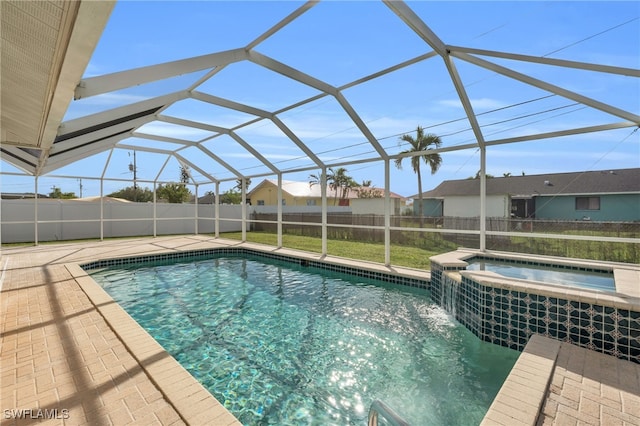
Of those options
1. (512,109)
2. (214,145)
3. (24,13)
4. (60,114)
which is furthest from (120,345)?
(214,145)

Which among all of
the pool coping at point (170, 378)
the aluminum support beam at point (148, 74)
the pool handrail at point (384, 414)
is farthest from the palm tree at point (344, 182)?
the pool handrail at point (384, 414)

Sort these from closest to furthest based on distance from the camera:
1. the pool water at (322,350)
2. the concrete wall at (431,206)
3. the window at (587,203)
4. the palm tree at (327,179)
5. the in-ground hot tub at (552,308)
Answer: the pool water at (322,350) < the in-ground hot tub at (552,308) < the palm tree at (327,179) < the window at (587,203) < the concrete wall at (431,206)

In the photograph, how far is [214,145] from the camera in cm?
1037

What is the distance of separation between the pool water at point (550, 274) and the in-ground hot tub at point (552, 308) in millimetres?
37

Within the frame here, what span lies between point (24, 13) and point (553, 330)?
5.43 meters

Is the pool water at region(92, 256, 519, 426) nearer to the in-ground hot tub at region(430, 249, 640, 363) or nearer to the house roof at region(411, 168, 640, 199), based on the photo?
the in-ground hot tub at region(430, 249, 640, 363)

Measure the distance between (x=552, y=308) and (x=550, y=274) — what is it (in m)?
1.91

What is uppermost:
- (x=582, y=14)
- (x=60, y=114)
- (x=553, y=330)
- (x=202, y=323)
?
(x=582, y=14)

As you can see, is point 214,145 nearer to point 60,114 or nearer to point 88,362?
point 60,114

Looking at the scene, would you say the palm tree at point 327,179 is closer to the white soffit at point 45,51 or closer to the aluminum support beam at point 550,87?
the aluminum support beam at point 550,87

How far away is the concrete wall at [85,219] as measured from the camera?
1279cm

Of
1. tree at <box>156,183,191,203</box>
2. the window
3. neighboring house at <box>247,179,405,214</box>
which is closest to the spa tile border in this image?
neighboring house at <box>247,179,405,214</box>

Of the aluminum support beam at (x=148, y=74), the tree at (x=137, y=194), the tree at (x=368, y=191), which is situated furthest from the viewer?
the tree at (x=137, y=194)

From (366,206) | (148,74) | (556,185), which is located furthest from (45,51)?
(556,185)
